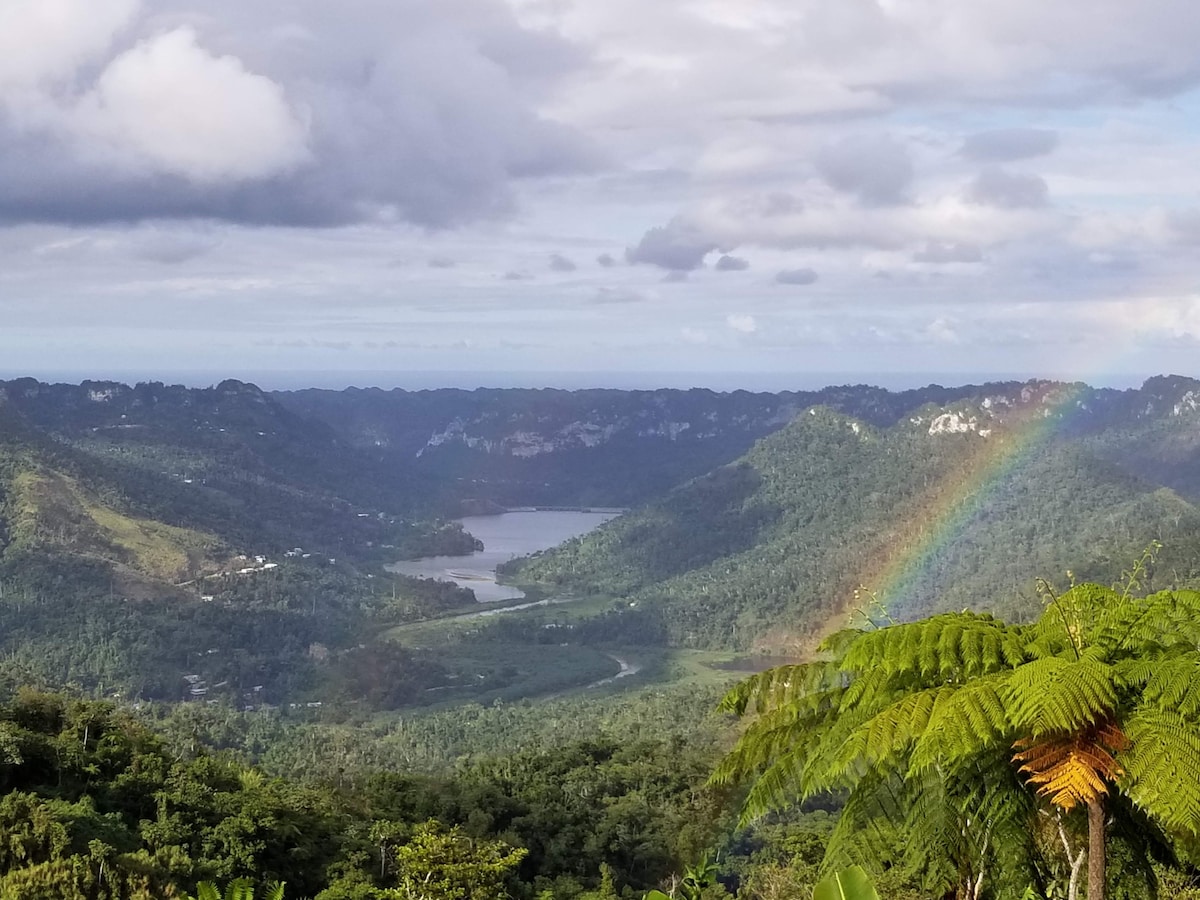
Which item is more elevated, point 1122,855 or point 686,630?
point 1122,855

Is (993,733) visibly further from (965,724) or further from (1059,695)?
(1059,695)

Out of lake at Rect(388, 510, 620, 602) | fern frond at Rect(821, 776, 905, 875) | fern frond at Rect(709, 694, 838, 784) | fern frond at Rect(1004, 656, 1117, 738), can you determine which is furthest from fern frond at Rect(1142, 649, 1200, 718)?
lake at Rect(388, 510, 620, 602)

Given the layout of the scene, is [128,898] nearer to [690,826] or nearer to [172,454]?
[690,826]

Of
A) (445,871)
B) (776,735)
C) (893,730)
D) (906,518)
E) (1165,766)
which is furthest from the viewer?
(906,518)

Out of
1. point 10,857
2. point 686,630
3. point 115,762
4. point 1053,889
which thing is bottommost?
point 686,630

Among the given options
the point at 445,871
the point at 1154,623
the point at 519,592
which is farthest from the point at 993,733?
the point at 519,592

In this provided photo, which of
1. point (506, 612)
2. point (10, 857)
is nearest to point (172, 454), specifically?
point (506, 612)

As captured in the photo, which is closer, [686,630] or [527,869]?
[527,869]
